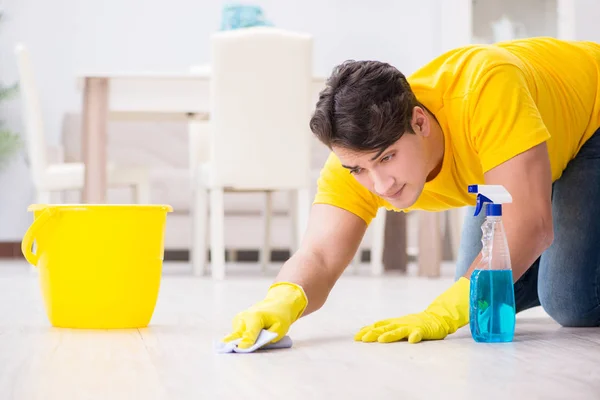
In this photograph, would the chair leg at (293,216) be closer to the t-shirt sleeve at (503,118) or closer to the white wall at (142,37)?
the white wall at (142,37)

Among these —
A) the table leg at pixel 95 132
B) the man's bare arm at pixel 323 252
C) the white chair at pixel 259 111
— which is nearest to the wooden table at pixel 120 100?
the table leg at pixel 95 132

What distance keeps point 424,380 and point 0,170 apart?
501 cm

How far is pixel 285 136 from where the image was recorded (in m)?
3.51

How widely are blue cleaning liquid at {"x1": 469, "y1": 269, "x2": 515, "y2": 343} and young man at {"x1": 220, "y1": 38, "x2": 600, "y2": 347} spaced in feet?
0.12

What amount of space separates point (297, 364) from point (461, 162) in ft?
1.56

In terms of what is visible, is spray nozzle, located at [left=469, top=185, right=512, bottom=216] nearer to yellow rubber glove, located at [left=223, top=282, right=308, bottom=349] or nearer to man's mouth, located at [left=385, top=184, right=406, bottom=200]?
man's mouth, located at [left=385, top=184, right=406, bottom=200]

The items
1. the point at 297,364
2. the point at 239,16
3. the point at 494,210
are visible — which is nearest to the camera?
the point at 297,364

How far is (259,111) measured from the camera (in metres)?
3.48

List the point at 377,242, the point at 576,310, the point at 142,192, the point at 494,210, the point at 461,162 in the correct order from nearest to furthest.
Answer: the point at 494,210 → the point at 461,162 → the point at 576,310 → the point at 377,242 → the point at 142,192

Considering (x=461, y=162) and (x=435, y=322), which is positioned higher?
(x=461, y=162)

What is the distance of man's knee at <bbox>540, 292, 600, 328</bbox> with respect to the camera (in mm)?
1741

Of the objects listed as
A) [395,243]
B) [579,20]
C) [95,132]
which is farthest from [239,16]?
[579,20]

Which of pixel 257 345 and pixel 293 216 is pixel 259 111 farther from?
pixel 257 345

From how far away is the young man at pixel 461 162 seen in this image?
4.52ft
